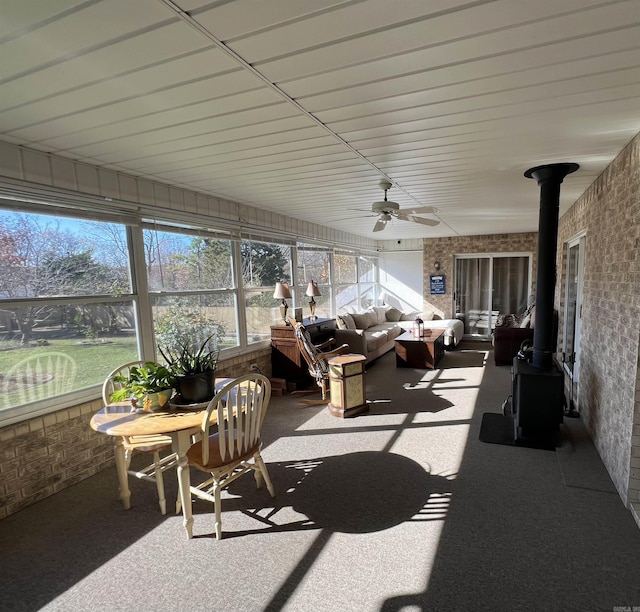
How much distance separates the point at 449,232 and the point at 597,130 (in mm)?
5845

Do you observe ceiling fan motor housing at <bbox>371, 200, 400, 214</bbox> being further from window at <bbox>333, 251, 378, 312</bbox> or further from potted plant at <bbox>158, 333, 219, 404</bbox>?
window at <bbox>333, 251, 378, 312</bbox>

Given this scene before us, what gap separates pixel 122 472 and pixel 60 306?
4.29 feet

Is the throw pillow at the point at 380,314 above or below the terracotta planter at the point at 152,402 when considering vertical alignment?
below

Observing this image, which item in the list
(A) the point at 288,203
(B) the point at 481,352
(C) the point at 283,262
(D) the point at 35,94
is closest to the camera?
(D) the point at 35,94

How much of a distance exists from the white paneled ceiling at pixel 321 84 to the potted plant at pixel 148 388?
58.4 inches

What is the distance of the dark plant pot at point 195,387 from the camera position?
242 centimetres

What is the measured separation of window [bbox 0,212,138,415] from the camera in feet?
8.34

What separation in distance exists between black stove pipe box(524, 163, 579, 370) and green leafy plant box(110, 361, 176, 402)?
3006 millimetres

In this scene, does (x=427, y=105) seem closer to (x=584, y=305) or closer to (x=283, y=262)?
(x=584, y=305)

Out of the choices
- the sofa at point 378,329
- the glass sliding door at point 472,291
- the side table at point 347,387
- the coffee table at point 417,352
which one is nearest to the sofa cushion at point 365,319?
the sofa at point 378,329

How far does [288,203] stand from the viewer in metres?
4.64

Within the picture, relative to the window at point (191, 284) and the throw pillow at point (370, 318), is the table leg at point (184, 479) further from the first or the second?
the throw pillow at point (370, 318)

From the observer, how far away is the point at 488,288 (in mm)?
8477

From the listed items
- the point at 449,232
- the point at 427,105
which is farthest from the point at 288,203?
the point at 449,232
